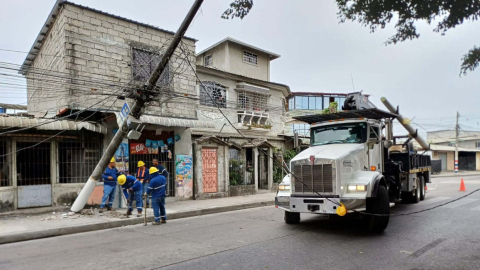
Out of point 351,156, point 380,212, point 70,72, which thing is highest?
point 70,72

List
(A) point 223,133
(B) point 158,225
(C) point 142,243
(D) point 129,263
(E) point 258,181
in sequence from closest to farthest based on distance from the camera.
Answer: (D) point 129,263
(C) point 142,243
(B) point 158,225
(A) point 223,133
(E) point 258,181

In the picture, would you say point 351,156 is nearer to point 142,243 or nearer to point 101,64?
point 142,243

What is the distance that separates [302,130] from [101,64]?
1972 cm

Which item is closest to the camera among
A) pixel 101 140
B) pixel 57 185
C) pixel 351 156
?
pixel 351 156

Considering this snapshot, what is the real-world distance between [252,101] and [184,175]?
681 cm

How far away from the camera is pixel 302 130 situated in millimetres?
29156

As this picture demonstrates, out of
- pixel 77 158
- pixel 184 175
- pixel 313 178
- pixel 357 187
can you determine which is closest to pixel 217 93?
pixel 184 175

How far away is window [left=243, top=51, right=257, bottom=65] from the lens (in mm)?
21766

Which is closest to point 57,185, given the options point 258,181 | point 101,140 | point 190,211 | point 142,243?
point 101,140

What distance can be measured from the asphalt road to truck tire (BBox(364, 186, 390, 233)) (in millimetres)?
215

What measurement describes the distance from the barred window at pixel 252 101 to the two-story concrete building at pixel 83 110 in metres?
4.89

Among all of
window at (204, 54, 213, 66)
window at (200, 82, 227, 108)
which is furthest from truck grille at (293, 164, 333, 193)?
window at (204, 54, 213, 66)

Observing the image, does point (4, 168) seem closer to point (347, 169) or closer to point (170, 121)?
point (170, 121)

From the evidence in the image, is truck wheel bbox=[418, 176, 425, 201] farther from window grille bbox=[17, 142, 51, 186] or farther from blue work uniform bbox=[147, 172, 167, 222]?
window grille bbox=[17, 142, 51, 186]
